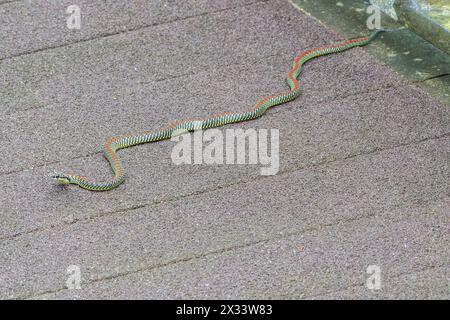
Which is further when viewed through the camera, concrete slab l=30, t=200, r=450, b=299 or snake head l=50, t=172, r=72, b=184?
snake head l=50, t=172, r=72, b=184

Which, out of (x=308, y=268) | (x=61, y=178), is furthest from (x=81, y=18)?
(x=308, y=268)

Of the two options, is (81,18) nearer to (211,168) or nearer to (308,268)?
(211,168)

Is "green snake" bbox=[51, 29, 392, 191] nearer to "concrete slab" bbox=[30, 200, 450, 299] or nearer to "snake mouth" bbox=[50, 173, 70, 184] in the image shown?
"snake mouth" bbox=[50, 173, 70, 184]

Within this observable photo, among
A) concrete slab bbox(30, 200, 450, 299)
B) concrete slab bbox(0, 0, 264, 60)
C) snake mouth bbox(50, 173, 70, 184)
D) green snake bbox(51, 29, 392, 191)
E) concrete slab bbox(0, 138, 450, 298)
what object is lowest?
concrete slab bbox(30, 200, 450, 299)

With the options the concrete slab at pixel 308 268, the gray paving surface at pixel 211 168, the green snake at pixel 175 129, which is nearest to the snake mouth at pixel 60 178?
the green snake at pixel 175 129

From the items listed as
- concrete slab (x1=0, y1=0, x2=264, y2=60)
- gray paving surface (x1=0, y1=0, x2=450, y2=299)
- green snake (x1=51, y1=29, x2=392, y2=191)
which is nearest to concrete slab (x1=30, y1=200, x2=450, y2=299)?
gray paving surface (x1=0, y1=0, x2=450, y2=299)

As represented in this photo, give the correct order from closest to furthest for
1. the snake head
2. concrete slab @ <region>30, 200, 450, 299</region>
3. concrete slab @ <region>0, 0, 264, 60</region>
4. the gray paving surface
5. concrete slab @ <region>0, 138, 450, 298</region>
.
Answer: concrete slab @ <region>30, 200, 450, 299</region>
the gray paving surface
concrete slab @ <region>0, 138, 450, 298</region>
the snake head
concrete slab @ <region>0, 0, 264, 60</region>

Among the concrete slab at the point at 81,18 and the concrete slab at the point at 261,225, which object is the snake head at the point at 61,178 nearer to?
the concrete slab at the point at 261,225
